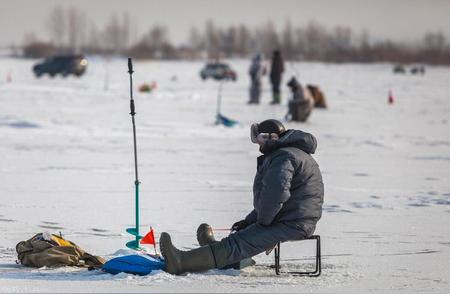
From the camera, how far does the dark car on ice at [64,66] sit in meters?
51.9

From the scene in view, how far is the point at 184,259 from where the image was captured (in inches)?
242

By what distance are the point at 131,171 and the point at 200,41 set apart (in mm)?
142274

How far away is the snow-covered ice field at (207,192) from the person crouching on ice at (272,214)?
0.43 ft

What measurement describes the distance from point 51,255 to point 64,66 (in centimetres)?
4697

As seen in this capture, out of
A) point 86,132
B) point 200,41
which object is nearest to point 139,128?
point 86,132

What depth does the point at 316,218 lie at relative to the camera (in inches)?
247

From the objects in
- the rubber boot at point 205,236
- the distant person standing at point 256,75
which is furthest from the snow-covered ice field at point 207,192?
the distant person standing at point 256,75

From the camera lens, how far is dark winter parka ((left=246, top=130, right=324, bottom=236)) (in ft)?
19.7

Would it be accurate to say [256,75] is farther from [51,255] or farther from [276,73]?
[51,255]

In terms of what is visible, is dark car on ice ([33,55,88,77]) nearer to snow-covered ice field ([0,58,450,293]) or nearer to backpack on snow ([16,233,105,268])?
snow-covered ice field ([0,58,450,293])

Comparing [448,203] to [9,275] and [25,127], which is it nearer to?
[9,275]

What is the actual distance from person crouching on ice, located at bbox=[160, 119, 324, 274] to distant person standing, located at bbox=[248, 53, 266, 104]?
2199cm

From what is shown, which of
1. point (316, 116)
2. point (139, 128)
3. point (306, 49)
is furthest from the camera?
point (306, 49)

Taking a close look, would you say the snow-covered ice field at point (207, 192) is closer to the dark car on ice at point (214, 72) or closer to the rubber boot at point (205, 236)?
the rubber boot at point (205, 236)
